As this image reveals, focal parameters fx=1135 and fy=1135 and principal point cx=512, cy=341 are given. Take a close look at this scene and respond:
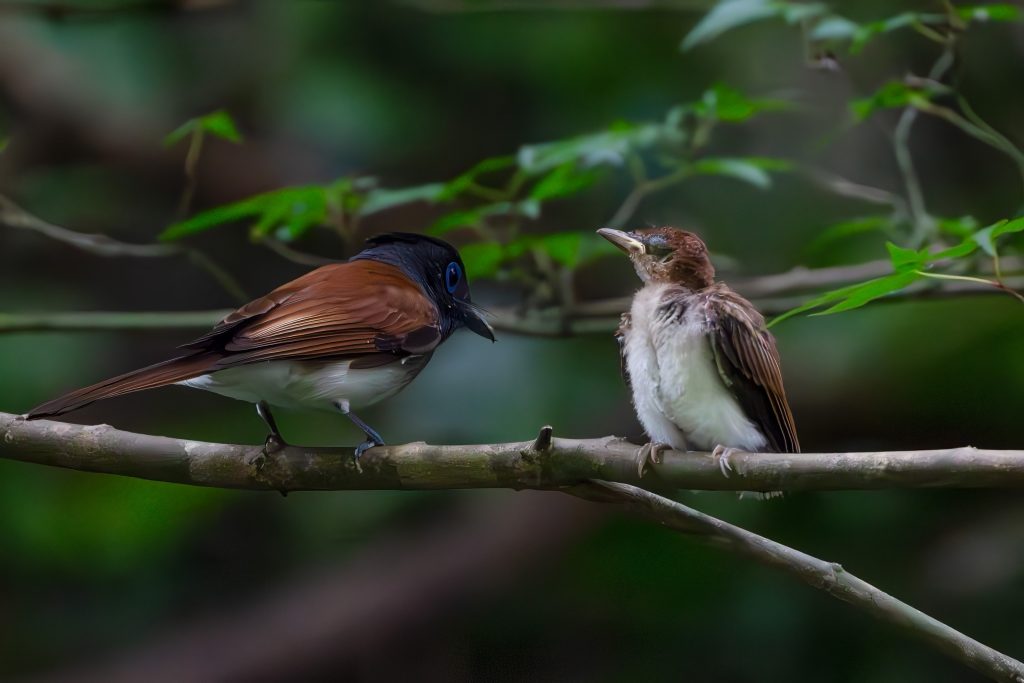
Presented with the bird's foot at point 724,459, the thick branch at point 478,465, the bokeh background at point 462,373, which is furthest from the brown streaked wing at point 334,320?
the bokeh background at point 462,373

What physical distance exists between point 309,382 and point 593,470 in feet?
1.31

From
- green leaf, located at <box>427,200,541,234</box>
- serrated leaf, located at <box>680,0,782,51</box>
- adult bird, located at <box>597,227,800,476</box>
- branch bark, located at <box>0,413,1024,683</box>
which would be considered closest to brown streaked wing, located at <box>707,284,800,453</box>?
adult bird, located at <box>597,227,800,476</box>

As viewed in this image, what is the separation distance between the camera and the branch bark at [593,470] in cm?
87

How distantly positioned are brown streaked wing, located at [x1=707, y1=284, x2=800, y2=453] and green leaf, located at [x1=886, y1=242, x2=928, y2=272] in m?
0.18

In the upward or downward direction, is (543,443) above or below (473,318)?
below

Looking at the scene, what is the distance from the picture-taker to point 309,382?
1261 millimetres

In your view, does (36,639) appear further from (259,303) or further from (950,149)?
(950,149)

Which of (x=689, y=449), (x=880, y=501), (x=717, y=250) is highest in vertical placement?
(x=717, y=250)

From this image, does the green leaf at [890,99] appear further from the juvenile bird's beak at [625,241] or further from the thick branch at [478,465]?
the thick branch at [478,465]

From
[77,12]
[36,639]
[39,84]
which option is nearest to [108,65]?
[39,84]

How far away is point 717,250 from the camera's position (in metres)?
2.37

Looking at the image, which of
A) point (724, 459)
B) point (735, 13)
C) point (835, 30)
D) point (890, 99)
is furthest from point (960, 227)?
point (724, 459)

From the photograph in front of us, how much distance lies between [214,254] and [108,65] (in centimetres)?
52

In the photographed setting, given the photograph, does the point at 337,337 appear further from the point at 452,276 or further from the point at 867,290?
the point at 867,290
